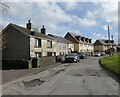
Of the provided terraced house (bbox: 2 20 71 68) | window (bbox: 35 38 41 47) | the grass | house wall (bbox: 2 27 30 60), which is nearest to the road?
the grass

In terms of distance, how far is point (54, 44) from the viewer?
57688 millimetres

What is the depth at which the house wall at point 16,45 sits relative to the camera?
41.2 m

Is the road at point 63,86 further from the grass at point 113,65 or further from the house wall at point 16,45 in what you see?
the house wall at point 16,45

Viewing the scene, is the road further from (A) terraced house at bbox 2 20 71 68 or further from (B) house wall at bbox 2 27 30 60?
(B) house wall at bbox 2 27 30 60

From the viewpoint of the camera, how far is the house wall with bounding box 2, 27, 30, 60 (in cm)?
4125

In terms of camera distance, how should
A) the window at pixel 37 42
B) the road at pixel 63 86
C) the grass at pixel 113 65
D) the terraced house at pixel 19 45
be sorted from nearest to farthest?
the road at pixel 63 86 < the grass at pixel 113 65 < the terraced house at pixel 19 45 < the window at pixel 37 42

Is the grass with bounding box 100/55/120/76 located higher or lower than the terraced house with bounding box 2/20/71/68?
lower

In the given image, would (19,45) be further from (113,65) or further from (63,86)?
(63,86)

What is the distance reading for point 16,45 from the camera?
138 feet

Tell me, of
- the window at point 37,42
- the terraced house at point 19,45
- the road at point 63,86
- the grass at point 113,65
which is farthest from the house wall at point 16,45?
the road at point 63,86

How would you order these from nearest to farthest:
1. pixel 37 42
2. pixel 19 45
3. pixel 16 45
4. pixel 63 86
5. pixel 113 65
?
pixel 63 86, pixel 113 65, pixel 19 45, pixel 16 45, pixel 37 42

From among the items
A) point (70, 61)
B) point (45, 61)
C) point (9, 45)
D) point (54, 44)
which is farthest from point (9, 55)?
point (54, 44)

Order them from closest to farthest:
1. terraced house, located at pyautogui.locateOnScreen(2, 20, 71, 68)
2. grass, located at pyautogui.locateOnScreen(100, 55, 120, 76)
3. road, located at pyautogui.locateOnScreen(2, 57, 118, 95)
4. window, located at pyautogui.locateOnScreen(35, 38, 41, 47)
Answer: road, located at pyautogui.locateOnScreen(2, 57, 118, 95) → grass, located at pyautogui.locateOnScreen(100, 55, 120, 76) → terraced house, located at pyautogui.locateOnScreen(2, 20, 71, 68) → window, located at pyautogui.locateOnScreen(35, 38, 41, 47)

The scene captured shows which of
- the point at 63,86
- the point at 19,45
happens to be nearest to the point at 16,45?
the point at 19,45
